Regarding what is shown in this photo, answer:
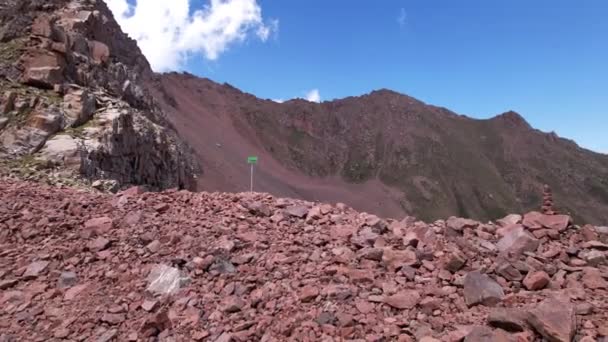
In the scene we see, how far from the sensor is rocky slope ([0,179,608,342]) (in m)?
3.93

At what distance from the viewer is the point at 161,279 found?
5.10 metres

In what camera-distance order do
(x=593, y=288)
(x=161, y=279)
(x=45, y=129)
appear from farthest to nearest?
(x=45, y=129), (x=161, y=279), (x=593, y=288)

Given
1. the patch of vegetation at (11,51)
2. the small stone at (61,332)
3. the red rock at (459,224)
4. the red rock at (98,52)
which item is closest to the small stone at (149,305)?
the small stone at (61,332)

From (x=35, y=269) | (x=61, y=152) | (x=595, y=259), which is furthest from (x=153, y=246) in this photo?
(x=61, y=152)

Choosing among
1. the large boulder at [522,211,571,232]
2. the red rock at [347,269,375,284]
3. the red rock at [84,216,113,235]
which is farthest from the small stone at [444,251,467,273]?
the red rock at [84,216,113,235]

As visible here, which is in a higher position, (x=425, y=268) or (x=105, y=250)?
(x=425, y=268)

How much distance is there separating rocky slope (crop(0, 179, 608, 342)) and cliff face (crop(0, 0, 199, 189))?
18.7 ft

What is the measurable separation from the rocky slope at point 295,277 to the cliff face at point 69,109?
5712mm

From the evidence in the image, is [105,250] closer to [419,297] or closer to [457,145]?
[419,297]

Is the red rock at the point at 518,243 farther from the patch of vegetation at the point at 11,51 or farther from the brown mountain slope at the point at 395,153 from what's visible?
the brown mountain slope at the point at 395,153

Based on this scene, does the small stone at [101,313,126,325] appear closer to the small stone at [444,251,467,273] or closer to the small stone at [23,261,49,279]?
the small stone at [23,261,49,279]

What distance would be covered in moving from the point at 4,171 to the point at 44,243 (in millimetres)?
5384

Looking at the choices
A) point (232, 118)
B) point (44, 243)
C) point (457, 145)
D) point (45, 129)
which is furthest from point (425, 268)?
point (457, 145)

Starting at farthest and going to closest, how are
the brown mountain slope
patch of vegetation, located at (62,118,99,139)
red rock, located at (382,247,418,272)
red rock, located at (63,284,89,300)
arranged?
the brown mountain slope
patch of vegetation, located at (62,118,99,139)
red rock, located at (63,284,89,300)
red rock, located at (382,247,418,272)
